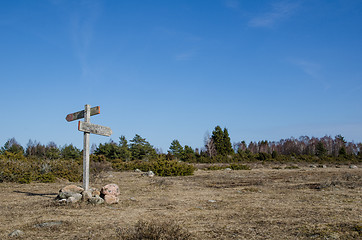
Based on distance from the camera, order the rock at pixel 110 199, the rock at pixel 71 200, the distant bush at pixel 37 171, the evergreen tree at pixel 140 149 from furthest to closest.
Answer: the evergreen tree at pixel 140 149
the distant bush at pixel 37 171
the rock at pixel 110 199
the rock at pixel 71 200

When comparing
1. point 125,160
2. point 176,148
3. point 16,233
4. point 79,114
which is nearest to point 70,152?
point 125,160

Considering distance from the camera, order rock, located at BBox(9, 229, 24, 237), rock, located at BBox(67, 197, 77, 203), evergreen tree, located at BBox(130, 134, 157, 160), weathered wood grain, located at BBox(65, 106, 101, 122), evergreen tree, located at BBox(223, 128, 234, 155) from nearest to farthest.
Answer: rock, located at BBox(9, 229, 24, 237), rock, located at BBox(67, 197, 77, 203), weathered wood grain, located at BBox(65, 106, 101, 122), evergreen tree, located at BBox(130, 134, 157, 160), evergreen tree, located at BBox(223, 128, 234, 155)

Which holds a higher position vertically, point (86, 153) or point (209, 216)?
point (86, 153)

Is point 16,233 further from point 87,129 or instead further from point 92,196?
point 87,129

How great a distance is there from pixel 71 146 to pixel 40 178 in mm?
31745

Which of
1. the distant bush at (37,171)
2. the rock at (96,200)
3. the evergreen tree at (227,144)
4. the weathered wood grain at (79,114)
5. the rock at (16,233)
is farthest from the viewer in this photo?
the evergreen tree at (227,144)

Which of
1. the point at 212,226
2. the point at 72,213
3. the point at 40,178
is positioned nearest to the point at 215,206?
the point at 212,226

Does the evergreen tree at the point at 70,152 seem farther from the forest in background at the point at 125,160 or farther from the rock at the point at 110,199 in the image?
the rock at the point at 110,199

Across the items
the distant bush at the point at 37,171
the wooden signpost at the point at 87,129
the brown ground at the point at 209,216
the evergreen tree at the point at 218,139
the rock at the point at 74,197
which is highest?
the evergreen tree at the point at 218,139

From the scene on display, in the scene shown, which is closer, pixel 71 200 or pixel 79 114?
pixel 71 200

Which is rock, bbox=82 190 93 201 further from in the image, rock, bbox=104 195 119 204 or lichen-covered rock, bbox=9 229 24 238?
lichen-covered rock, bbox=9 229 24 238

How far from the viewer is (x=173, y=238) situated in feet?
15.0

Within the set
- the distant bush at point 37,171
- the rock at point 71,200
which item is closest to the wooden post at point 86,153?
the rock at point 71,200

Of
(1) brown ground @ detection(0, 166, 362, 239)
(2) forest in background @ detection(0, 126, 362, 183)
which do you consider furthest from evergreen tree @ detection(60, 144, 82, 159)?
(1) brown ground @ detection(0, 166, 362, 239)
